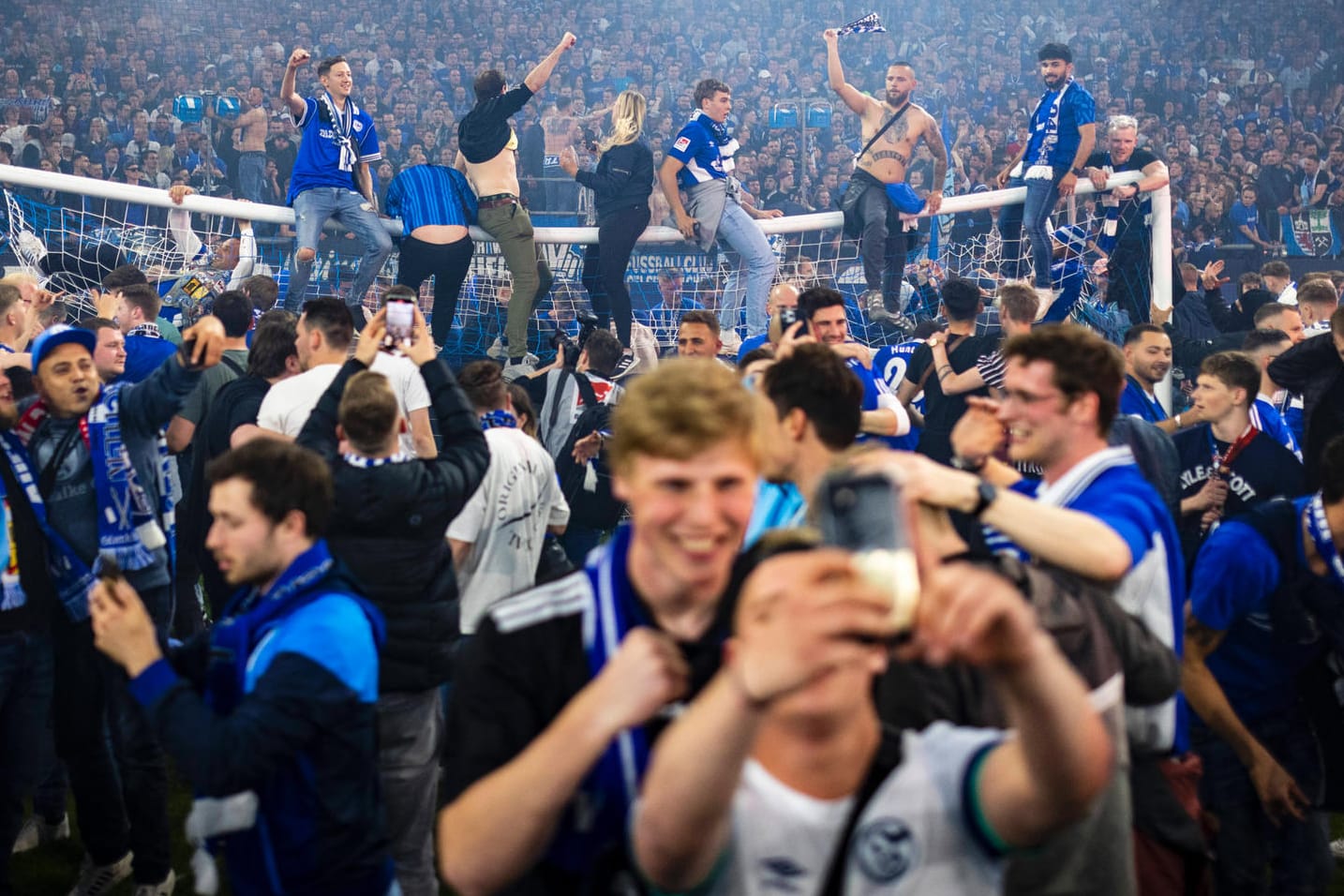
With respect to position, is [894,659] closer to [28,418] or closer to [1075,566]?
[1075,566]

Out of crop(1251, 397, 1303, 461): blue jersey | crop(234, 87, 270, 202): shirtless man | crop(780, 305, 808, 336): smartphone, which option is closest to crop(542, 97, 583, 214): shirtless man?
crop(234, 87, 270, 202): shirtless man

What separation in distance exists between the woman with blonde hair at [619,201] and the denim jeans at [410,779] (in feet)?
18.2

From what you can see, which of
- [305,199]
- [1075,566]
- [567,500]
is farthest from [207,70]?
[1075,566]

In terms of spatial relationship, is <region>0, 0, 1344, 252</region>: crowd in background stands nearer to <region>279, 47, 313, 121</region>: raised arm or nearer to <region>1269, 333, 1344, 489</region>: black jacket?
<region>279, 47, 313, 121</region>: raised arm

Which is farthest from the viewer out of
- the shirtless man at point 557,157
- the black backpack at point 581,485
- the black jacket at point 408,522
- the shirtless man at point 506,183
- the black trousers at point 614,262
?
the shirtless man at point 557,157

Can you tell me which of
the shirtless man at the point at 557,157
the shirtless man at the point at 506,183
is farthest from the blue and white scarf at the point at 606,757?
the shirtless man at the point at 557,157

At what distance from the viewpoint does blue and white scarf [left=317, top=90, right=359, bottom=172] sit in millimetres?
8562

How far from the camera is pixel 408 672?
353 centimetres

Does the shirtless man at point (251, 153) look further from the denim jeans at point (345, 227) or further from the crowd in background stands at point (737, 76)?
the denim jeans at point (345, 227)

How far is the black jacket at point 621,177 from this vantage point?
8.76m

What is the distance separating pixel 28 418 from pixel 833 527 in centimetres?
336

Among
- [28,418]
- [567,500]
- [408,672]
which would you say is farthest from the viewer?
[567,500]

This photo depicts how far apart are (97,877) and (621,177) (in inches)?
232

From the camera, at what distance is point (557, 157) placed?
15.5m
